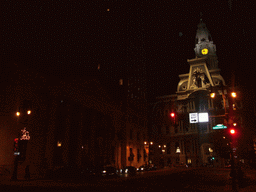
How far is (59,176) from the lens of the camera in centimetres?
2505

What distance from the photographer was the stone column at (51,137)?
109 ft

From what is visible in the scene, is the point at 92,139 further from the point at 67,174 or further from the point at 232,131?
the point at 232,131

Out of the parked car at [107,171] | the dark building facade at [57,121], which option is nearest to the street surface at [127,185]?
the parked car at [107,171]

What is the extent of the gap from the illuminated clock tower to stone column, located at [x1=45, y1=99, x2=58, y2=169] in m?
63.5

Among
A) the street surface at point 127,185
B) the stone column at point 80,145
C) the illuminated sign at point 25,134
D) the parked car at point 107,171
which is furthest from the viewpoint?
the stone column at point 80,145

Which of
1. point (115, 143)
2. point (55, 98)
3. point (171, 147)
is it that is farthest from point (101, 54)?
point (171, 147)

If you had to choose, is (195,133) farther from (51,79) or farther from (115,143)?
(51,79)

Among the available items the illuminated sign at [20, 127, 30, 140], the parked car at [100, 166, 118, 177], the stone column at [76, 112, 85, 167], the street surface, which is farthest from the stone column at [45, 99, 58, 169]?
the street surface

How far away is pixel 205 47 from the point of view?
86.8 metres

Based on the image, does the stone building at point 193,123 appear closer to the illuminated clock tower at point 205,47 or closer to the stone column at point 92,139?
the illuminated clock tower at point 205,47

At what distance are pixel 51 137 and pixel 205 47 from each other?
71.1 m

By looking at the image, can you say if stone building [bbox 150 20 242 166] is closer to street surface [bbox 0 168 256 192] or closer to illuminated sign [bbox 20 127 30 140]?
illuminated sign [bbox 20 127 30 140]

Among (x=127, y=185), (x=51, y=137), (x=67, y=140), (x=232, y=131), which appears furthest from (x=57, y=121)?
(x=232, y=131)

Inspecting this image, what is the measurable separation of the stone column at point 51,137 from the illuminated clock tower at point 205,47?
63.5 meters
